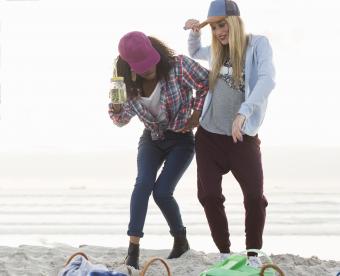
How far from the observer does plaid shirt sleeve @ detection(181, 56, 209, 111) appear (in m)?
3.77

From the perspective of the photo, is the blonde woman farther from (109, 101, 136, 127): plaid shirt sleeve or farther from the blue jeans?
Answer: (109, 101, 136, 127): plaid shirt sleeve

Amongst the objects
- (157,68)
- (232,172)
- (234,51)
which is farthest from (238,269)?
(157,68)

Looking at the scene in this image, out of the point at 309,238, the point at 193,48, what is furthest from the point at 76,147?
the point at 193,48

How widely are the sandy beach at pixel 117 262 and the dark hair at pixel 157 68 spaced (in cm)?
97

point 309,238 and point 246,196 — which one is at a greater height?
point 246,196

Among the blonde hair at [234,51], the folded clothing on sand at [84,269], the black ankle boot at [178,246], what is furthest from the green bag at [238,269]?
the black ankle boot at [178,246]

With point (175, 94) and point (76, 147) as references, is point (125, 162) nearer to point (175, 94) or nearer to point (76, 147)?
point (76, 147)

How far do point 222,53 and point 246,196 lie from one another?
2.52ft

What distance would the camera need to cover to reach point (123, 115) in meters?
3.77

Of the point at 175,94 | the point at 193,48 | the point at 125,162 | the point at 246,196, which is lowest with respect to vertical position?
the point at 125,162

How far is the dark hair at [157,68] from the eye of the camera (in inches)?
149

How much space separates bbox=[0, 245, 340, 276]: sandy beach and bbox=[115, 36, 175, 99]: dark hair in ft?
3.18

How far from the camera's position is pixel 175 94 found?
377cm

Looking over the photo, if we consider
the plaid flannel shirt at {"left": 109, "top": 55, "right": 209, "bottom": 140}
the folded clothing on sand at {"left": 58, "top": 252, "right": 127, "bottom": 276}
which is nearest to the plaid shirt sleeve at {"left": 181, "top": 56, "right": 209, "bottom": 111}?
the plaid flannel shirt at {"left": 109, "top": 55, "right": 209, "bottom": 140}
